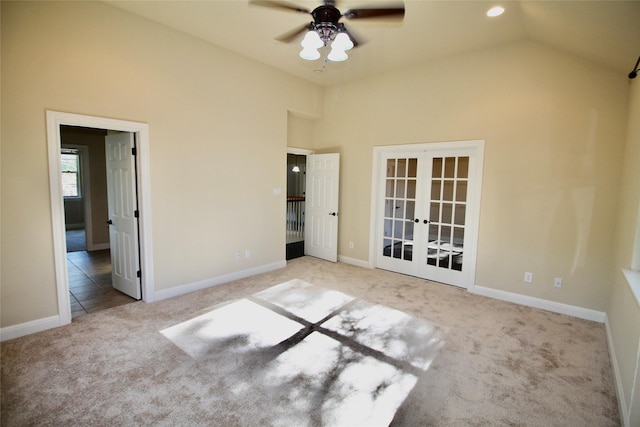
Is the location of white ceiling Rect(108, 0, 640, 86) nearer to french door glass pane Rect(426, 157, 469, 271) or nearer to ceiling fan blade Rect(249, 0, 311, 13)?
ceiling fan blade Rect(249, 0, 311, 13)

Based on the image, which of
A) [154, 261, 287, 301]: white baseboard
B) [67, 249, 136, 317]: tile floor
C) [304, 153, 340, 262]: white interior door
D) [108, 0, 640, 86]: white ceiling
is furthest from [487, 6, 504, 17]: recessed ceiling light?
[67, 249, 136, 317]: tile floor

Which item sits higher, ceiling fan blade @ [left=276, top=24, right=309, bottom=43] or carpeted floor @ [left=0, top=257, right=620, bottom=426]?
ceiling fan blade @ [left=276, top=24, right=309, bottom=43]

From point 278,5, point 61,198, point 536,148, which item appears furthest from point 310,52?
point 536,148

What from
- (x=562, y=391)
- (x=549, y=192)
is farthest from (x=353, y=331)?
(x=549, y=192)

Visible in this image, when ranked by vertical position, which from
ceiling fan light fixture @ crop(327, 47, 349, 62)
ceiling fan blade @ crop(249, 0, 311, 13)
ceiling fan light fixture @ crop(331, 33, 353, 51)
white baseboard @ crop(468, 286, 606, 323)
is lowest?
white baseboard @ crop(468, 286, 606, 323)

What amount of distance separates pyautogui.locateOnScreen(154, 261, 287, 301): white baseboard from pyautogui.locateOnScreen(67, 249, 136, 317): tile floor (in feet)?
1.20

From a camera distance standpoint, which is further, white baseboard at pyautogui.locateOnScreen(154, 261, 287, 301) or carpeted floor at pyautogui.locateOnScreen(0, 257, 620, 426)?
white baseboard at pyautogui.locateOnScreen(154, 261, 287, 301)

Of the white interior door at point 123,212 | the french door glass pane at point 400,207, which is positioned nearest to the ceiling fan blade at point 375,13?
the french door glass pane at point 400,207

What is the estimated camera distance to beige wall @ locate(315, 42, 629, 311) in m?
3.39

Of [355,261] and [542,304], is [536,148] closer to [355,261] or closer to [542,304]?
[542,304]

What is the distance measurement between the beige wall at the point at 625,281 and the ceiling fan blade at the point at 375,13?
228 cm

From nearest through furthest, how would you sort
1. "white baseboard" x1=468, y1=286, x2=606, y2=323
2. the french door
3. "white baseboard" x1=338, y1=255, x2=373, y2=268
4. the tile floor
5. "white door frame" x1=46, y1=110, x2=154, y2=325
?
"white door frame" x1=46, y1=110, x2=154, y2=325, "white baseboard" x1=468, y1=286, x2=606, y2=323, the tile floor, the french door, "white baseboard" x1=338, y1=255, x2=373, y2=268

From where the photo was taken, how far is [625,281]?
2502mm

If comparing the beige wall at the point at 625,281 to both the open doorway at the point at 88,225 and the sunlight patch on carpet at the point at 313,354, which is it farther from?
the open doorway at the point at 88,225
